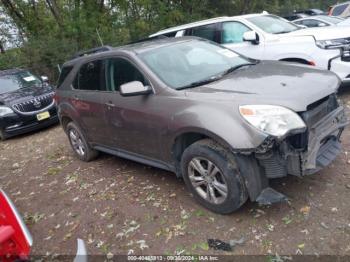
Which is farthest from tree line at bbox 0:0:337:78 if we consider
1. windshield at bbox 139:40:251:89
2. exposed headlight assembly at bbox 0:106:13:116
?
windshield at bbox 139:40:251:89

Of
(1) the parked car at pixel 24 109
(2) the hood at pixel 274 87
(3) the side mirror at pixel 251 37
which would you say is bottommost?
(1) the parked car at pixel 24 109

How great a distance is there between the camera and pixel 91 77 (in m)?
5.25

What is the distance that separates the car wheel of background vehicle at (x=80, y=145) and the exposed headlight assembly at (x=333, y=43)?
4194 mm

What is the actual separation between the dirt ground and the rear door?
0.69 m

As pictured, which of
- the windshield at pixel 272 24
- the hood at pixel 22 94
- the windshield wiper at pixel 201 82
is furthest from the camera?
the hood at pixel 22 94

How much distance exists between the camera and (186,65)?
4.34 meters

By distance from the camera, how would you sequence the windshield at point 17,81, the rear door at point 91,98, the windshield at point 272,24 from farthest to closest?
the windshield at point 17,81 → the windshield at point 272,24 → the rear door at point 91,98

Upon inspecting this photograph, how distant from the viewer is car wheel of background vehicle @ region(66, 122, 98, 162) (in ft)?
19.2

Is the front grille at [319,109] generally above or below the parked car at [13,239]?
above

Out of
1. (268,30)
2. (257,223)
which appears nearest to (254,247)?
(257,223)

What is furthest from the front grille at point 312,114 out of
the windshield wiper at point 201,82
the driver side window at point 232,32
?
the driver side window at point 232,32

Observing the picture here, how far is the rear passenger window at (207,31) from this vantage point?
26.7 ft

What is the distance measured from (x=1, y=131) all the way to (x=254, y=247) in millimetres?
7388

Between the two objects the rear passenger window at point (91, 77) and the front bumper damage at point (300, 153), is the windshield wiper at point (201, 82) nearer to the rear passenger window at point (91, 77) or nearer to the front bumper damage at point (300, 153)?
the front bumper damage at point (300, 153)
